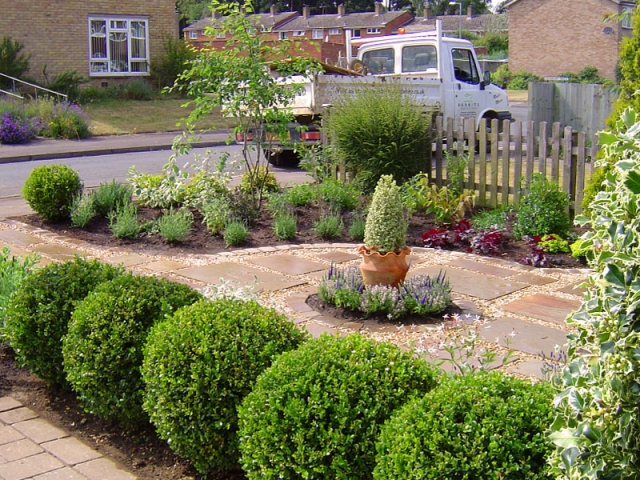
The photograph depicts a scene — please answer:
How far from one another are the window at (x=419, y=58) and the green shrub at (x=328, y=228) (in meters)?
8.20

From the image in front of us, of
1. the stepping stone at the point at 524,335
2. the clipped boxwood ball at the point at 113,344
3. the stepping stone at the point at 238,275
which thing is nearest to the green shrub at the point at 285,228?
the stepping stone at the point at 238,275

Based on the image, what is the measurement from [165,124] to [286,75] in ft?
50.9

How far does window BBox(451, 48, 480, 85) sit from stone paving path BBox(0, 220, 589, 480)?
909 centimetres

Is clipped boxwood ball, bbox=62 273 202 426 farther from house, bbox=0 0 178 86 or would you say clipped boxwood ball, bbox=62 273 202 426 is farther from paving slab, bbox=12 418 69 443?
house, bbox=0 0 178 86

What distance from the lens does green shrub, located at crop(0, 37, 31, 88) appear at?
→ 26.0 meters

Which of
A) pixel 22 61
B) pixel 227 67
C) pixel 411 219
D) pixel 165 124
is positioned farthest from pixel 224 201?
pixel 22 61

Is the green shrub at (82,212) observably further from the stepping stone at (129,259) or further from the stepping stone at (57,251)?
the stepping stone at (129,259)

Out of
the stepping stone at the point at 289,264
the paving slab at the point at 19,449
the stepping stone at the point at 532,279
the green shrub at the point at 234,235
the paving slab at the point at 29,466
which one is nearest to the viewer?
the paving slab at the point at 29,466

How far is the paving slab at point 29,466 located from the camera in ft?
12.4

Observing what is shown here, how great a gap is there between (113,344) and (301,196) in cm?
630

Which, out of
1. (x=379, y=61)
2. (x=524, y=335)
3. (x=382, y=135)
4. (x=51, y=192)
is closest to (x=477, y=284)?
(x=524, y=335)

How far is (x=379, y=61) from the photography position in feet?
54.7

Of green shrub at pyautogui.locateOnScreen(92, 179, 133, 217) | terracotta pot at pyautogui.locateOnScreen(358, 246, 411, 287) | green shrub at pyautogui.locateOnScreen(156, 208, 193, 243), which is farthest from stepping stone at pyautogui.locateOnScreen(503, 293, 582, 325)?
green shrub at pyautogui.locateOnScreen(92, 179, 133, 217)

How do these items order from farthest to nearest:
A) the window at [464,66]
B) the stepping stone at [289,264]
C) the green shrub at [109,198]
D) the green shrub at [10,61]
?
the green shrub at [10,61], the window at [464,66], the green shrub at [109,198], the stepping stone at [289,264]
